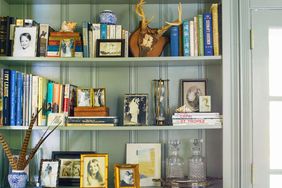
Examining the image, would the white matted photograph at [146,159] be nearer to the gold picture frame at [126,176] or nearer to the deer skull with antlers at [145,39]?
the gold picture frame at [126,176]

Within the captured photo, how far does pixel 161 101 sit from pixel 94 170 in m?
0.58

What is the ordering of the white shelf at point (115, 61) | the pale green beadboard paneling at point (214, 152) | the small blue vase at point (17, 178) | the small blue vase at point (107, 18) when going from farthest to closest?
the pale green beadboard paneling at point (214, 152)
the small blue vase at point (107, 18)
the white shelf at point (115, 61)
the small blue vase at point (17, 178)

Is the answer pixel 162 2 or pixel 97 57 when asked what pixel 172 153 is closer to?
pixel 97 57

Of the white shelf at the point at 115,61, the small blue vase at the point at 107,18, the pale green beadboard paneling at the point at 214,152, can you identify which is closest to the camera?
the white shelf at the point at 115,61

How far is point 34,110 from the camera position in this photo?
238 cm

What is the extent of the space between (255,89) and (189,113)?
446mm

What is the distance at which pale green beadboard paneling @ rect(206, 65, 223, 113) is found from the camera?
2543mm

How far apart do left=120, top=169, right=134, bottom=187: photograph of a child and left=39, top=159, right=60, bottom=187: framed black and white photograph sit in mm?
387

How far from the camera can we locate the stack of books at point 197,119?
7.66 ft

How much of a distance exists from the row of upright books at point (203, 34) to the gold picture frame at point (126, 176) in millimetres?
752

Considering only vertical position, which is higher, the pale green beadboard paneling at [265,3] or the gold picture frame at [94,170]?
the pale green beadboard paneling at [265,3]

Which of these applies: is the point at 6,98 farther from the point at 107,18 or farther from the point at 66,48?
the point at 107,18

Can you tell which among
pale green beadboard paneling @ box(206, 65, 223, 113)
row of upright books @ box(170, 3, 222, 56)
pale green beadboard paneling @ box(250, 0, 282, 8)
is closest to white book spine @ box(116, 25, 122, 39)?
row of upright books @ box(170, 3, 222, 56)

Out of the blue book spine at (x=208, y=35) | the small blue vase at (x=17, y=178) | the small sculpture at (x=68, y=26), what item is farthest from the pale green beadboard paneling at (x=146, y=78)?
the small blue vase at (x=17, y=178)
